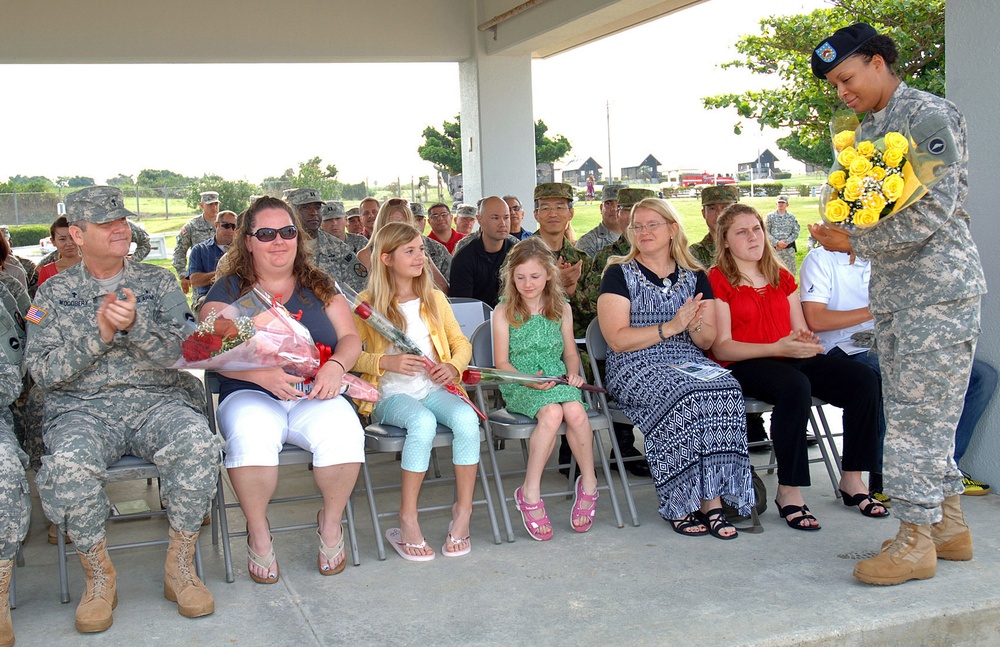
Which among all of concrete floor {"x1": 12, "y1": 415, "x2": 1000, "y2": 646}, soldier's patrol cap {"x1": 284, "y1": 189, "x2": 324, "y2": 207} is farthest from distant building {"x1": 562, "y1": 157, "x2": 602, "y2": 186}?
concrete floor {"x1": 12, "y1": 415, "x2": 1000, "y2": 646}

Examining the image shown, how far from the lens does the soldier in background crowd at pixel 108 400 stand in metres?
3.33

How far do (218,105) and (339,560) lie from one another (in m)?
19.5

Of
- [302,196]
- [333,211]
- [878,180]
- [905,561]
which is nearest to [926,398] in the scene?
[905,561]

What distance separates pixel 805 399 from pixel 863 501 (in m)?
0.59

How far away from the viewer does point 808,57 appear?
44.1ft

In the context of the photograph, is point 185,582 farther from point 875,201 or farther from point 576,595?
point 875,201

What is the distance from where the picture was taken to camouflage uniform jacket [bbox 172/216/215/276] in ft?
29.4

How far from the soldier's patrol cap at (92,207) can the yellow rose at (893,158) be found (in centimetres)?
282

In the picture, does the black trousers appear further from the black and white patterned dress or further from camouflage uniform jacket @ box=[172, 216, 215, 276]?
camouflage uniform jacket @ box=[172, 216, 215, 276]

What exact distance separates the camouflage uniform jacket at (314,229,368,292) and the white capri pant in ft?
10.5

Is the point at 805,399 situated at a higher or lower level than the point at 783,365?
lower

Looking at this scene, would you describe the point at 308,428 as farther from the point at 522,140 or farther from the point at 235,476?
the point at 522,140

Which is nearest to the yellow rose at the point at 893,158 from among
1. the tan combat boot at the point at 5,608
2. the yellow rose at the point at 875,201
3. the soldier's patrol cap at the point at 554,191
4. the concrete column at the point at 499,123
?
the yellow rose at the point at 875,201

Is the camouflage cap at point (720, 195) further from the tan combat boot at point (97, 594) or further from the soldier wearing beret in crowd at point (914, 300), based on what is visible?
the tan combat boot at point (97, 594)
